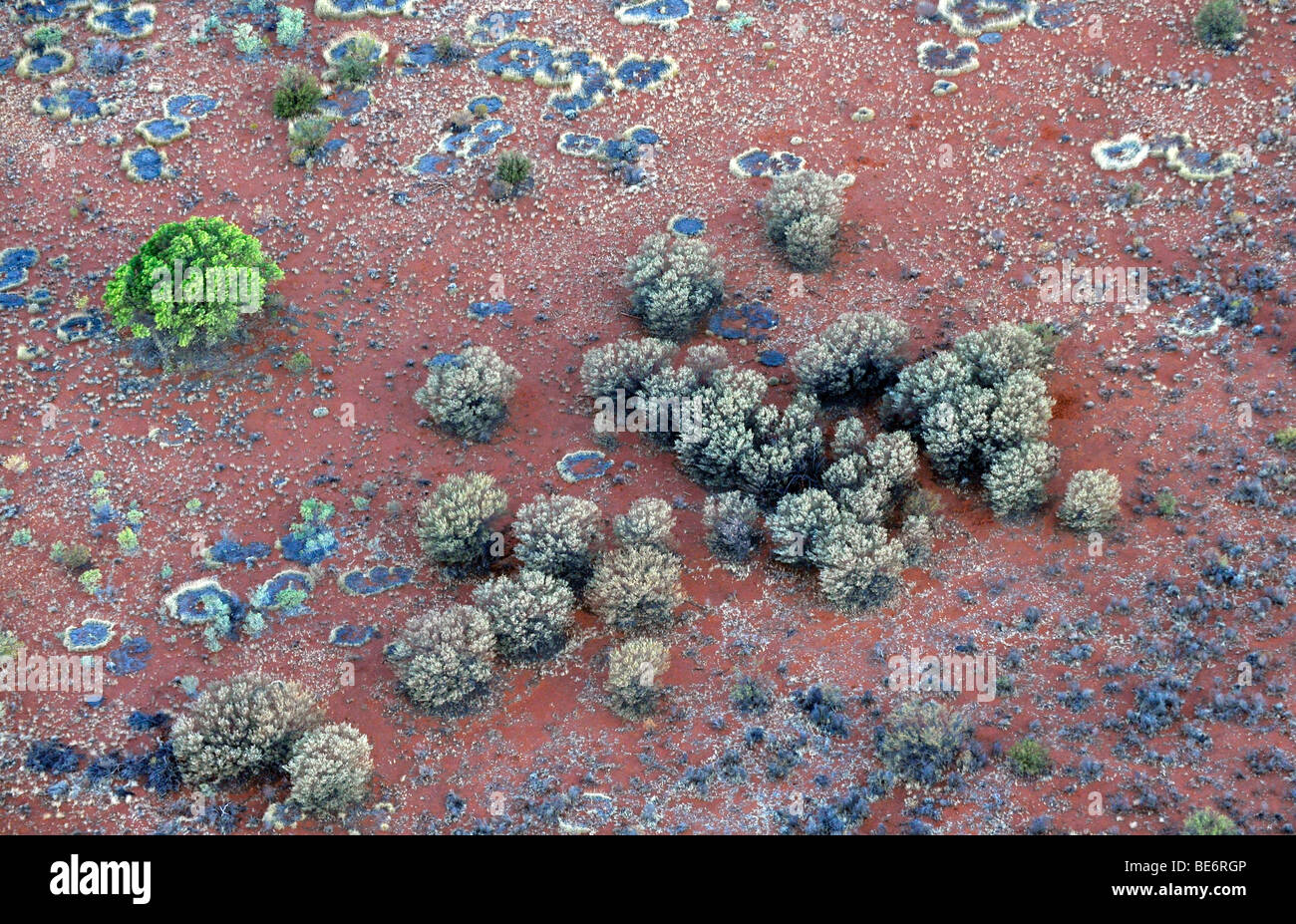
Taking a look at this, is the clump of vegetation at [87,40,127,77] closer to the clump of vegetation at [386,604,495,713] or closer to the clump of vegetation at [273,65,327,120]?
the clump of vegetation at [273,65,327,120]

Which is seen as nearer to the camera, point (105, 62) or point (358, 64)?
point (358, 64)

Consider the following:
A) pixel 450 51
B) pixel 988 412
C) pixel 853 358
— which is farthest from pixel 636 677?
pixel 450 51

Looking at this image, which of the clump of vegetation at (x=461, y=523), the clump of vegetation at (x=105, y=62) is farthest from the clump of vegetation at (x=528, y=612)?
the clump of vegetation at (x=105, y=62)

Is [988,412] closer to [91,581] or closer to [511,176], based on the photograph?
[511,176]

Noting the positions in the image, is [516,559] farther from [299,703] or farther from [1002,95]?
[1002,95]

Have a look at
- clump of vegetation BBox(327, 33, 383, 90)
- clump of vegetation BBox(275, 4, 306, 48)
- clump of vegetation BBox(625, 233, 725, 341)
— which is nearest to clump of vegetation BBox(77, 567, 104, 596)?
clump of vegetation BBox(625, 233, 725, 341)
